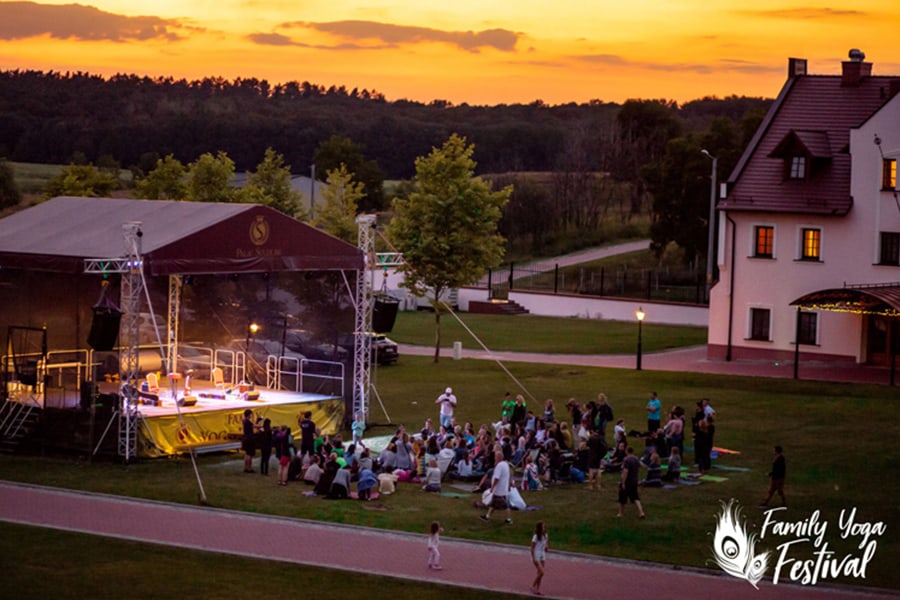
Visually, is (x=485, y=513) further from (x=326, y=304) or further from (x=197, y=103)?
(x=197, y=103)

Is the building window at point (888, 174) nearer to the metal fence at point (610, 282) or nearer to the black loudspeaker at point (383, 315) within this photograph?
the black loudspeaker at point (383, 315)

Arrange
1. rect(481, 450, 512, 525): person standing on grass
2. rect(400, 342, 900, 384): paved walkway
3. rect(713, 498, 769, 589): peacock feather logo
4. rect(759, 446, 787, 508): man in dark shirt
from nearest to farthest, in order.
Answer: rect(713, 498, 769, 589): peacock feather logo, rect(481, 450, 512, 525): person standing on grass, rect(759, 446, 787, 508): man in dark shirt, rect(400, 342, 900, 384): paved walkway

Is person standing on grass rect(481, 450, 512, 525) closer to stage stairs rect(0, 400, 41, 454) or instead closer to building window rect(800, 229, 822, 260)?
stage stairs rect(0, 400, 41, 454)

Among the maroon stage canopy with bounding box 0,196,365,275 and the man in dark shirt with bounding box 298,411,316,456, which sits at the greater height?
the maroon stage canopy with bounding box 0,196,365,275

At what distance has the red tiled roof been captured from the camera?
45812mm

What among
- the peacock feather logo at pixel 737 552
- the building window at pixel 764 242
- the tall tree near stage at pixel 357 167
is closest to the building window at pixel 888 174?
the building window at pixel 764 242

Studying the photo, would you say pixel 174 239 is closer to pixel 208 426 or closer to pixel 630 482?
pixel 208 426

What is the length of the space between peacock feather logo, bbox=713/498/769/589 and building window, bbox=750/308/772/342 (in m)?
24.4

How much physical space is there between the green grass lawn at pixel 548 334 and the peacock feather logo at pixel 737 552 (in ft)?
93.4

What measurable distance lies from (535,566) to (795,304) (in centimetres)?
2478

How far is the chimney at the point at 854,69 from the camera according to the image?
155ft

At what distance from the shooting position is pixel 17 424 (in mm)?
31078

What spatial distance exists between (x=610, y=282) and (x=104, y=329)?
4412 cm

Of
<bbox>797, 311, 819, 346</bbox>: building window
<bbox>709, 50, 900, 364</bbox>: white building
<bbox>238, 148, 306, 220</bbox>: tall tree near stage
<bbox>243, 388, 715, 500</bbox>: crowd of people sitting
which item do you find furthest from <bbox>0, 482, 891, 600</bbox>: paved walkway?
<bbox>238, 148, 306, 220</bbox>: tall tree near stage
